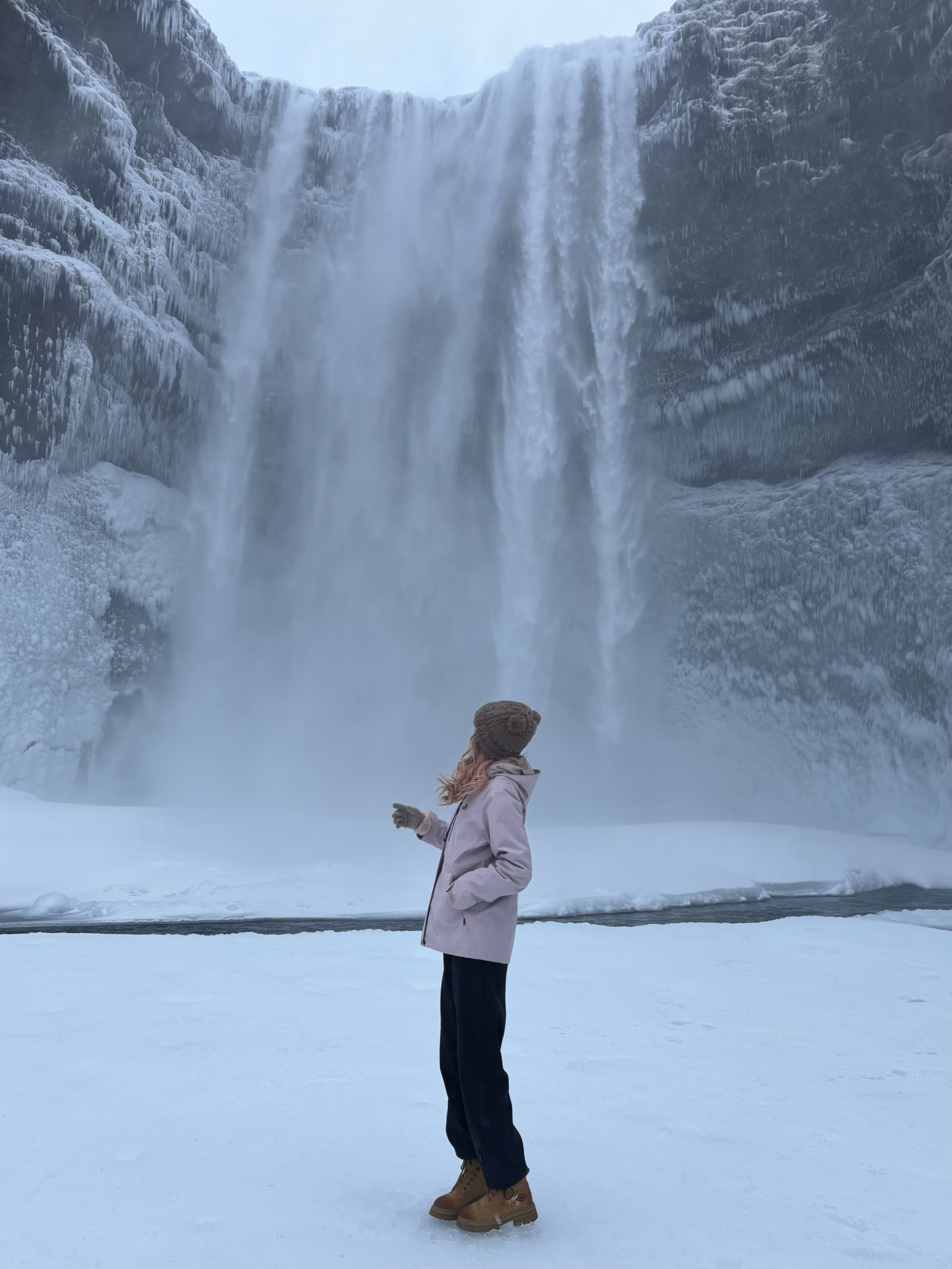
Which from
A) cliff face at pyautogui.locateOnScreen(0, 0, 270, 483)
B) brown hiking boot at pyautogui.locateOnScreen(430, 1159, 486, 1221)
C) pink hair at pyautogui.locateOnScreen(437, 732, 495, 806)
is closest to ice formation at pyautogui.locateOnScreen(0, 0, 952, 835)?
cliff face at pyautogui.locateOnScreen(0, 0, 270, 483)

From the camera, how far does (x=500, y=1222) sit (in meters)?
2.21

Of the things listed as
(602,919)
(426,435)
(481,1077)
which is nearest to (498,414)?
(426,435)

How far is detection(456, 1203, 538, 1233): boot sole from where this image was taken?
2.19 m

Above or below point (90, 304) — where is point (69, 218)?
above

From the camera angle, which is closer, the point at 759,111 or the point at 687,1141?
the point at 687,1141

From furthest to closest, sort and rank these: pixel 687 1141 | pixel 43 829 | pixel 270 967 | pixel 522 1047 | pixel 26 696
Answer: pixel 26 696 → pixel 43 829 → pixel 270 967 → pixel 522 1047 → pixel 687 1141

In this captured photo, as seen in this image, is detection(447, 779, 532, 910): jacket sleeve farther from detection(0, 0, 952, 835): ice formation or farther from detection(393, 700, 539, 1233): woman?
detection(0, 0, 952, 835): ice formation

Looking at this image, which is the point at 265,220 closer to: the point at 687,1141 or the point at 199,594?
the point at 199,594

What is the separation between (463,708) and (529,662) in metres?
1.55

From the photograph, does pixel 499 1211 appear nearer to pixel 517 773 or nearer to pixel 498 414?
pixel 517 773

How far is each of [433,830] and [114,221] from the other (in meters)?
15.8

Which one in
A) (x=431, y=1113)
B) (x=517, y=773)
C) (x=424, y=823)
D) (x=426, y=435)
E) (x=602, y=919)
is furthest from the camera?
(x=426, y=435)

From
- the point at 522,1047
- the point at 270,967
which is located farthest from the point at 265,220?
the point at 522,1047

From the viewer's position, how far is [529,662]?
16.6m
